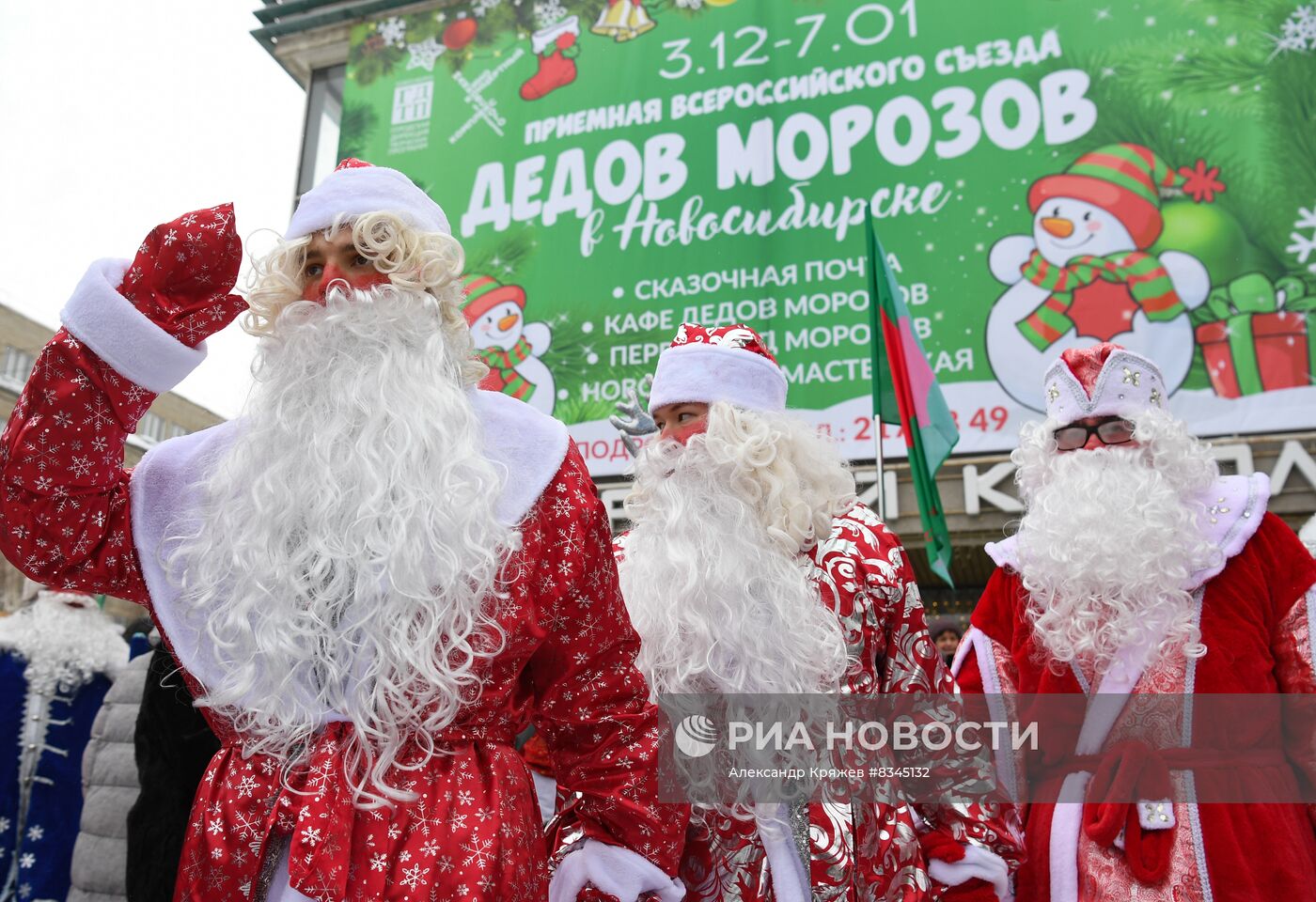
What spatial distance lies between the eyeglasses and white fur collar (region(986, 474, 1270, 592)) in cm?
29

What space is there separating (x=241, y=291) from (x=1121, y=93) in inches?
309

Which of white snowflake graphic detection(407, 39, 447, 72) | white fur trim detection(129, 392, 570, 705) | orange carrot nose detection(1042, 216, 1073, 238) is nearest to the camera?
white fur trim detection(129, 392, 570, 705)

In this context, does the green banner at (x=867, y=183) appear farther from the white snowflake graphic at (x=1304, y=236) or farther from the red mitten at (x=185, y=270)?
the red mitten at (x=185, y=270)

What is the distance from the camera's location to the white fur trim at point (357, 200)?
174 cm

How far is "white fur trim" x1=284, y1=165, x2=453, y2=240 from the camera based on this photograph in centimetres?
174

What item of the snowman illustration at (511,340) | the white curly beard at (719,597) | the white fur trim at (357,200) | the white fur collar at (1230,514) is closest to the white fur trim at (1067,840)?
the white fur collar at (1230,514)

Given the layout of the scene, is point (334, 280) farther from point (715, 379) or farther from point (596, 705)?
point (715, 379)

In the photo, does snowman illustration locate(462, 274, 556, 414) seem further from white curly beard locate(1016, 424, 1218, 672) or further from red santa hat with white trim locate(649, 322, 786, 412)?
white curly beard locate(1016, 424, 1218, 672)

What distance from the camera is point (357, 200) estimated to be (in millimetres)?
1739

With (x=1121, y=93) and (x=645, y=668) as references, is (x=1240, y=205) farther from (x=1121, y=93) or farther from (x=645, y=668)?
(x=645, y=668)

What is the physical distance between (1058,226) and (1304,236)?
5.38ft

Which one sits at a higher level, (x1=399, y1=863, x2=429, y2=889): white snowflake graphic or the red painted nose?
the red painted nose

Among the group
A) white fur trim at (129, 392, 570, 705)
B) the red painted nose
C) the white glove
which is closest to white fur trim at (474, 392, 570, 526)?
white fur trim at (129, 392, 570, 705)

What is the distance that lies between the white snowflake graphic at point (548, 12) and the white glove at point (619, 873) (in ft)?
31.3
